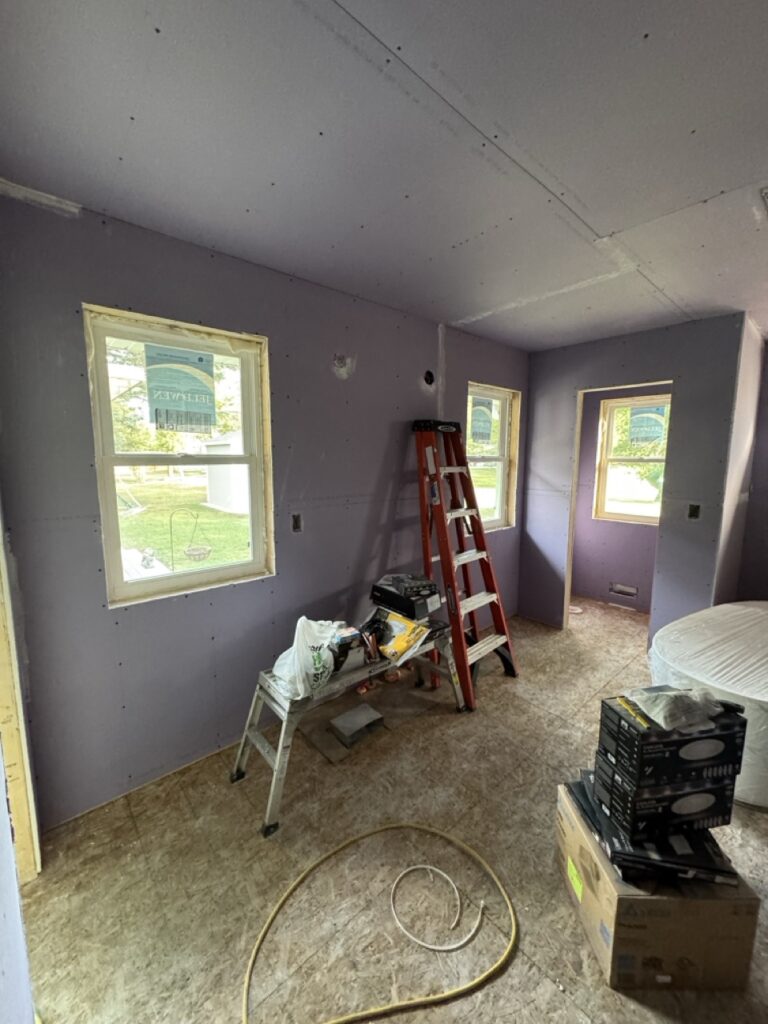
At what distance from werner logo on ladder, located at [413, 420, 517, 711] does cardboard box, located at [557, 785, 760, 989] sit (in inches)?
51.3

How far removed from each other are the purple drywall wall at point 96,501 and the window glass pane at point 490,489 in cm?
103

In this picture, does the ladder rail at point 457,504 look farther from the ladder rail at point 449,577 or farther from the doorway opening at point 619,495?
the doorway opening at point 619,495

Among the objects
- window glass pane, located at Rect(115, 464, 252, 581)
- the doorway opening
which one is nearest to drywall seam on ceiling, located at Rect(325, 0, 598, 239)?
window glass pane, located at Rect(115, 464, 252, 581)

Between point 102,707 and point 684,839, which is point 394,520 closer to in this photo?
point 102,707

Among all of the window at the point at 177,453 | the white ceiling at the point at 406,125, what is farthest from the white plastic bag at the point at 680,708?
the window at the point at 177,453

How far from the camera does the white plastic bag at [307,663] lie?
174cm

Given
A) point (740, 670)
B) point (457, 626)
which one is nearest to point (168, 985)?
point (457, 626)

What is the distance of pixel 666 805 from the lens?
1.23 metres

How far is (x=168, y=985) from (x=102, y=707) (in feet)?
3.23

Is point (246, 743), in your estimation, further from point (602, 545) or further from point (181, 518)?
point (602, 545)

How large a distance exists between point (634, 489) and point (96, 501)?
15.3 ft

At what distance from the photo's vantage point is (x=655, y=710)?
1.27 m

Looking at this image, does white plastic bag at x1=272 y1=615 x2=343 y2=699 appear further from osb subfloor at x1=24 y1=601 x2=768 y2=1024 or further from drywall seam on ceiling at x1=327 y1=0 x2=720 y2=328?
drywall seam on ceiling at x1=327 y1=0 x2=720 y2=328

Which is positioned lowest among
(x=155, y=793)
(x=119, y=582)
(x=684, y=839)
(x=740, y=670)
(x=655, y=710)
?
(x=155, y=793)
